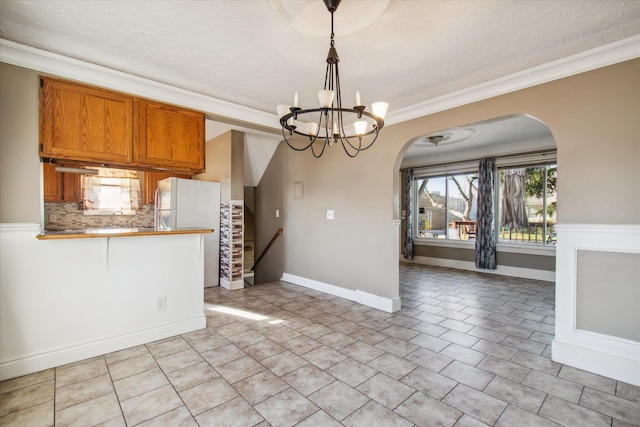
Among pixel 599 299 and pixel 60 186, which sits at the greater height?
pixel 60 186

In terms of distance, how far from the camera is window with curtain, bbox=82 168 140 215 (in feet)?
16.0

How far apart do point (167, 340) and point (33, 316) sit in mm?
1036

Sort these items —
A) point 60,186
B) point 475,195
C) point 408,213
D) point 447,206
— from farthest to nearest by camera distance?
1. point 408,213
2. point 447,206
3. point 475,195
4. point 60,186

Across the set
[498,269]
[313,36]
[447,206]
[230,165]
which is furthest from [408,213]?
[313,36]

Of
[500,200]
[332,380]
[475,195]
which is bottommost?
[332,380]

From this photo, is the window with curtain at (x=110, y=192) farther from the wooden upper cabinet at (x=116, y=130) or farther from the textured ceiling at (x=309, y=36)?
the textured ceiling at (x=309, y=36)

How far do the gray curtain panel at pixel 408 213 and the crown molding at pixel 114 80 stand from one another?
4.97m

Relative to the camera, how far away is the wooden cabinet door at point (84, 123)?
2.40 metres

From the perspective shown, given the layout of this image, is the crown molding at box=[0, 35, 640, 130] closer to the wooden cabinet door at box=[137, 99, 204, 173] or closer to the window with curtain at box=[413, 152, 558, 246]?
the wooden cabinet door at box=[137, 99, 204, 173]

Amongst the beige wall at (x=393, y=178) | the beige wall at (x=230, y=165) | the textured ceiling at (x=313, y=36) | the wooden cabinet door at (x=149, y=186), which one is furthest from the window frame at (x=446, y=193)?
the wooden cabinet door at (x=149, y=186)

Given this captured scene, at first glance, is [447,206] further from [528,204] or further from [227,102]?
[227,102]

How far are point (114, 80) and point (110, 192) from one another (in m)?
3.12

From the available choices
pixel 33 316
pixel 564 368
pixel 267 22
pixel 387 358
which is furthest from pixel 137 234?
pixel 564 368

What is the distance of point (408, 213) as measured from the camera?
746 cm
